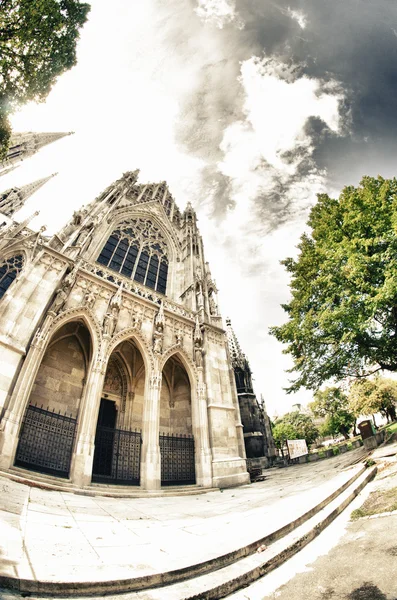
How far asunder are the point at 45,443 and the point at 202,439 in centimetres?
560

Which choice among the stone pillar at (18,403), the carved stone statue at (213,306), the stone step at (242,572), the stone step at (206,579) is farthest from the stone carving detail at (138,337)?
the stone step at (206,579)

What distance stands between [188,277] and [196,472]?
1151 centimetres

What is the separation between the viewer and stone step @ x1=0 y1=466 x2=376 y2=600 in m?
1.67

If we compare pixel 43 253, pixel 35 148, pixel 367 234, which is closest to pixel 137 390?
pixel 43 253

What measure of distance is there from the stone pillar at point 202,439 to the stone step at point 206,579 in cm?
794

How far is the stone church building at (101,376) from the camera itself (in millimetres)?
8188

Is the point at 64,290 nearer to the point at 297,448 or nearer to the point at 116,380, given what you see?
the point at 116,380

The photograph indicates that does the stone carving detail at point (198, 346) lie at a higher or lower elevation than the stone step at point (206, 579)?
higher

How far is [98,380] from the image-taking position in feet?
30.5

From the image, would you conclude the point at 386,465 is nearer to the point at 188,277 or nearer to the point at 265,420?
the point at 188,277

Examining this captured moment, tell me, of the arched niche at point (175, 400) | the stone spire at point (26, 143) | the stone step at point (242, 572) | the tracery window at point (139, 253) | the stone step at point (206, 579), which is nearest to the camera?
the stone step at point (206, 579)

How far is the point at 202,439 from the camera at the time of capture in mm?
10656

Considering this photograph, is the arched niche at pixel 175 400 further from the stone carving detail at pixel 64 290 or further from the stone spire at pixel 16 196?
the stone spire at pixel 16 196

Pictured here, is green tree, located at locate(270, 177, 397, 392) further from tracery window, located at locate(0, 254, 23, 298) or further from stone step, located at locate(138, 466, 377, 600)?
tracery window, located at locate(0, 254, 23, 298)
